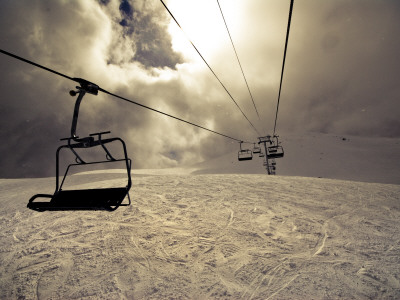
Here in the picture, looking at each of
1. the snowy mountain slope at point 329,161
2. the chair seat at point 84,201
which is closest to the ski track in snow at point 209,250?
the chair seat at point 84,201

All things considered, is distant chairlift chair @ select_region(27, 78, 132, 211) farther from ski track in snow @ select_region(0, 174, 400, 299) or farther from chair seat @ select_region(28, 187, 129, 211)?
ski track in snow @ select_region(0, 174, 400, 299)

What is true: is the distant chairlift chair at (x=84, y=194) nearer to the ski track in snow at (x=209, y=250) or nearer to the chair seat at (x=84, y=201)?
the chair seat at (x=84, y=201)

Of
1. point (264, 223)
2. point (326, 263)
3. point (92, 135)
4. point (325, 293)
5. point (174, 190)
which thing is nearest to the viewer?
point (92, 135)

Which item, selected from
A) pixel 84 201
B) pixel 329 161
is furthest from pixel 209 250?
pixel 329 161

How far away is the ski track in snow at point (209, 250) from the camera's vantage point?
4.74 meters

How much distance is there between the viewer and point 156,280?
5066 millimetres

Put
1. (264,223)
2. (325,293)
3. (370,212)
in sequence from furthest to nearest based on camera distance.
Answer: (370,212)
(264,223)
(325,293)

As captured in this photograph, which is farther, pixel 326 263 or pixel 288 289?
pixel 326 263

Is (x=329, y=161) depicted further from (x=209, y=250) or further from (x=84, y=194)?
(x=84, y=194)

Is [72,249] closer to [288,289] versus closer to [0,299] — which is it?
[0,299]

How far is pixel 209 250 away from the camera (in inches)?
247

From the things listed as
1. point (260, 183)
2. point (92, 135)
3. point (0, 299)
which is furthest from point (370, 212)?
point (0, 299)

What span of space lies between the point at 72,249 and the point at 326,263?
7.33m

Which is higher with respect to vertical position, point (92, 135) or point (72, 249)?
point (92, 135)
